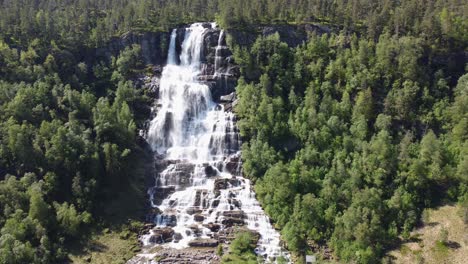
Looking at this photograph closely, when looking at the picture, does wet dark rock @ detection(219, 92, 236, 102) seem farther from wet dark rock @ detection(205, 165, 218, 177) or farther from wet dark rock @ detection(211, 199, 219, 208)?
wet dark rock @ detection(211, 199, 219, 208)

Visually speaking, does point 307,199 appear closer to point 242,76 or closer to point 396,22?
point 242,76

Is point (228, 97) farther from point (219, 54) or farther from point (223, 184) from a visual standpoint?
point (223, 184)

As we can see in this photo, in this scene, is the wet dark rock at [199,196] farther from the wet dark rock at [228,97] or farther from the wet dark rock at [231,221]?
the wet dark rock at [228,97]

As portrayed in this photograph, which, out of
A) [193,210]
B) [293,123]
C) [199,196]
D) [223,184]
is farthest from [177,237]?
[293,123]

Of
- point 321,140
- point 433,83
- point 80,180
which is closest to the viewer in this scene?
point 80,180

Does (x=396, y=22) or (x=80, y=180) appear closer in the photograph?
(x=80, y=180)

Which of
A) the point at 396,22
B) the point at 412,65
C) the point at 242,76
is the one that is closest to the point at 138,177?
the point at 242,76
